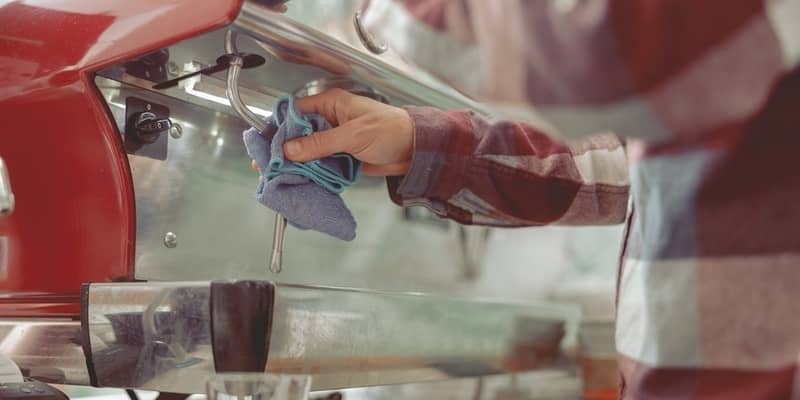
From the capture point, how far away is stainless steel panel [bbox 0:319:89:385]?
0.69m

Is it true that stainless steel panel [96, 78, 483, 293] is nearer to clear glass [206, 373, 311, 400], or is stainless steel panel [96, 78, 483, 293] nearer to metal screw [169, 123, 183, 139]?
metal screw [169, 123, 183, 139]

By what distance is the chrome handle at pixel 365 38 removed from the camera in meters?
0.70

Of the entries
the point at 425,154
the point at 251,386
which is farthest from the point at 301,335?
the point at 425,154

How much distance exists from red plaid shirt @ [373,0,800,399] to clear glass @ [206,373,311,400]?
227 millimetres

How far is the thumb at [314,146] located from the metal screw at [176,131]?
0.16 metres

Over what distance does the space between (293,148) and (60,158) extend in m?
0.24

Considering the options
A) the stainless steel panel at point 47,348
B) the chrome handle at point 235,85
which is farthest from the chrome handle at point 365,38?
the stainless steel panel at point 47,348

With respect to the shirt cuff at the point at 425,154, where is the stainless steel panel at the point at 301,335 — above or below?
below

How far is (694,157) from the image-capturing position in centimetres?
42

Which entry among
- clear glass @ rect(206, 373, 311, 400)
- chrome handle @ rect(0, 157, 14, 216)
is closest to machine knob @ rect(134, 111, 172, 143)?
chrome handle @ rect(0, 157, 14, 216)

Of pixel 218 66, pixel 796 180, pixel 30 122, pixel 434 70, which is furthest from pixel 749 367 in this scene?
pixel 30 122

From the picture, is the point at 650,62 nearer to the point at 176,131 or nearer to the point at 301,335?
the point at 301,335

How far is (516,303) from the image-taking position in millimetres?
1037

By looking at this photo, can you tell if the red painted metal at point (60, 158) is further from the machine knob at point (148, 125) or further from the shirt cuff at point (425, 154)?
the shirt cuff at point (425, 154)
